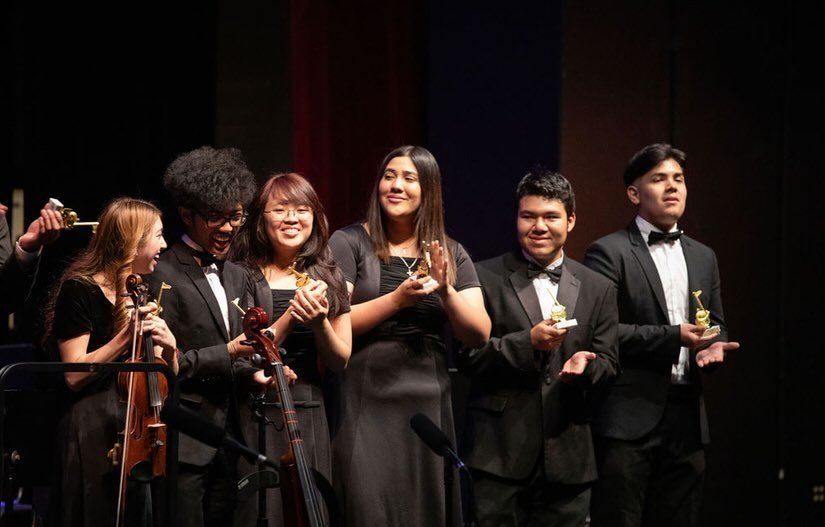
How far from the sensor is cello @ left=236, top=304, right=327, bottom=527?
3158mm

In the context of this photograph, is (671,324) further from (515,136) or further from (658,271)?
(515,136)

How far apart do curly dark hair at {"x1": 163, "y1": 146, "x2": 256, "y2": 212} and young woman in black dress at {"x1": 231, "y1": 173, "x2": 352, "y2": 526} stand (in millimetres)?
135

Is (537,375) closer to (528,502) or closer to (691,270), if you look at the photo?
(528,502)

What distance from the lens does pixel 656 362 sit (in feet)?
14.4

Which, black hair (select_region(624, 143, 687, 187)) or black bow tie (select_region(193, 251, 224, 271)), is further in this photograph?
black hair (select_region(624, 143, 687, 187))

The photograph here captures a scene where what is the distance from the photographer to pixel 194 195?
3.72m

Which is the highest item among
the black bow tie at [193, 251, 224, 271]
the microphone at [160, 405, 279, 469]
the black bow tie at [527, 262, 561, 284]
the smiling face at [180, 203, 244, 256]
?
the smiling face at [180, 203, 244, 256]

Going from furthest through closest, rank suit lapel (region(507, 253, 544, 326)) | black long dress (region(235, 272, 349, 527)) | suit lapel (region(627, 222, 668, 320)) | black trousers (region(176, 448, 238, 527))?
suit lapel (region(627, 222, 668, 320)), suit lapel (region(507, 253, 544, 326)), black long dress (region(235, 272, 349, 527)), black trousers (region(176, 448, 238, 527))

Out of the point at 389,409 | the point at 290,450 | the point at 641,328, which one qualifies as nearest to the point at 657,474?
the point at 641,328

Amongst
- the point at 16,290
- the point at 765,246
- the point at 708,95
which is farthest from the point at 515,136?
the point at 16,290

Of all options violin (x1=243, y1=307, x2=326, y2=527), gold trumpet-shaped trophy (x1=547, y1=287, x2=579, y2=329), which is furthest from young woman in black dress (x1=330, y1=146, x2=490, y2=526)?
violin (x1=243, y1=307, x2=326, y2=527)

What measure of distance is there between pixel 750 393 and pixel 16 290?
369 centimetres

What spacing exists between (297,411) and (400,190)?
91cm

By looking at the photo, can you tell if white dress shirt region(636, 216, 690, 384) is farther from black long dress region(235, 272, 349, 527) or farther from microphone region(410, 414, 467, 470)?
microphone region(410, 414, 467, 470)
